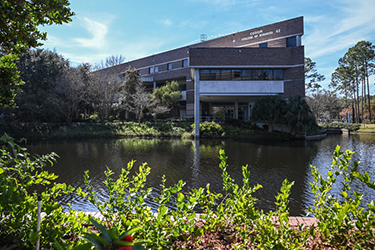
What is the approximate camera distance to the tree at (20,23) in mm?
2812

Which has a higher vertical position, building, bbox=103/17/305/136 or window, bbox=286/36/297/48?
window, bbox=286/36/297/48

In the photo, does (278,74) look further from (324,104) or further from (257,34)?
(324,104)

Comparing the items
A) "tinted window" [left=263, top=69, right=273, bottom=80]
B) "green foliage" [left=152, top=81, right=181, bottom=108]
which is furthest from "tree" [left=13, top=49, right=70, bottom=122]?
"tinted window" [left=263, top=69, right=273, bottom=80]

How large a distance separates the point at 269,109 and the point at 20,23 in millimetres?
21665

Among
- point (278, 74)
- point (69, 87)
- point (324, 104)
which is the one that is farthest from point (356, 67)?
point (69, 87)

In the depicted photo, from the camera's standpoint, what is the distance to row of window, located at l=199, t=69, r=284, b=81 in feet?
77.8

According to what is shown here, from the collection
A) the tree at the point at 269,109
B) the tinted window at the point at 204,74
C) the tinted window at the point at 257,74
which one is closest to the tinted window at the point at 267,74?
the tinted window at the point at 257,74

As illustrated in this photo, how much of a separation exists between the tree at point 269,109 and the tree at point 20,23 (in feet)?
69.9

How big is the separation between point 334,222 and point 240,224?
1.01 meters

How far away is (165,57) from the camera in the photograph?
126 feet

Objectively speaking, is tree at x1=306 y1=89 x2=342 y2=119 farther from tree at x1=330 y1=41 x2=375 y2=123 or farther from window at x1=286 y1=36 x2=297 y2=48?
window at x1=286 y1=36 x2=297 y2=48

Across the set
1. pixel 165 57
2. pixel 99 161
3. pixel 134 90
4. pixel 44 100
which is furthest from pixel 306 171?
pixel 165 57

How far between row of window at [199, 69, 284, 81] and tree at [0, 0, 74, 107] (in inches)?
828

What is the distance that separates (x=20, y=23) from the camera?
9.76 ft
